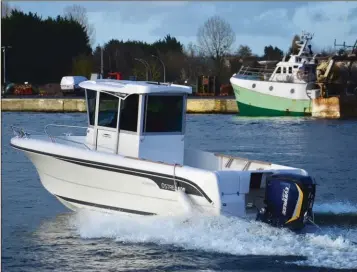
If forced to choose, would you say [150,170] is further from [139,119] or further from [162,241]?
[139,119]

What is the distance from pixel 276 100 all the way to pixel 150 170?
42.7 m

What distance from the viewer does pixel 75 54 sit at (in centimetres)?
9831

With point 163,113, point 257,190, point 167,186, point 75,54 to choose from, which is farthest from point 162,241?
point 75,54

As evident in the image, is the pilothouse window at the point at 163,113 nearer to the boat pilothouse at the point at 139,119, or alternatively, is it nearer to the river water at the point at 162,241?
the boat pilothouse at the point at 139,119

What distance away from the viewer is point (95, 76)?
17156 mm

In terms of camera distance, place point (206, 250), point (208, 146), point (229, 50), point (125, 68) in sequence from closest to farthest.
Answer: point (206, 250), point (208, 146), point (125, 68), point (229, 50)

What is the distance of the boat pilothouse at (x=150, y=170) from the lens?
13.6 metres

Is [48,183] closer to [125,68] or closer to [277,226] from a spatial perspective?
[277,226]

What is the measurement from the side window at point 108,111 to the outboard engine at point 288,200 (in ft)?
11.6

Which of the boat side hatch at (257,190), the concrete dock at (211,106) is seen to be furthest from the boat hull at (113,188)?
the concrete dock at (211,106)

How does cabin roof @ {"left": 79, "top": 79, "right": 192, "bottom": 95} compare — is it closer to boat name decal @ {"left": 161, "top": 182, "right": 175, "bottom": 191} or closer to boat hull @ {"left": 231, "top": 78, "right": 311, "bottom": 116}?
boat name decal @ {"left": 161, "top": 182, "right": 175, "bottom": 191}

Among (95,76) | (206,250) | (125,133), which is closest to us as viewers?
(206,250)

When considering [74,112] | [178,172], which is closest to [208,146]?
[178,172]

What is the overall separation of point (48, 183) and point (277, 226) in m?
5.00
